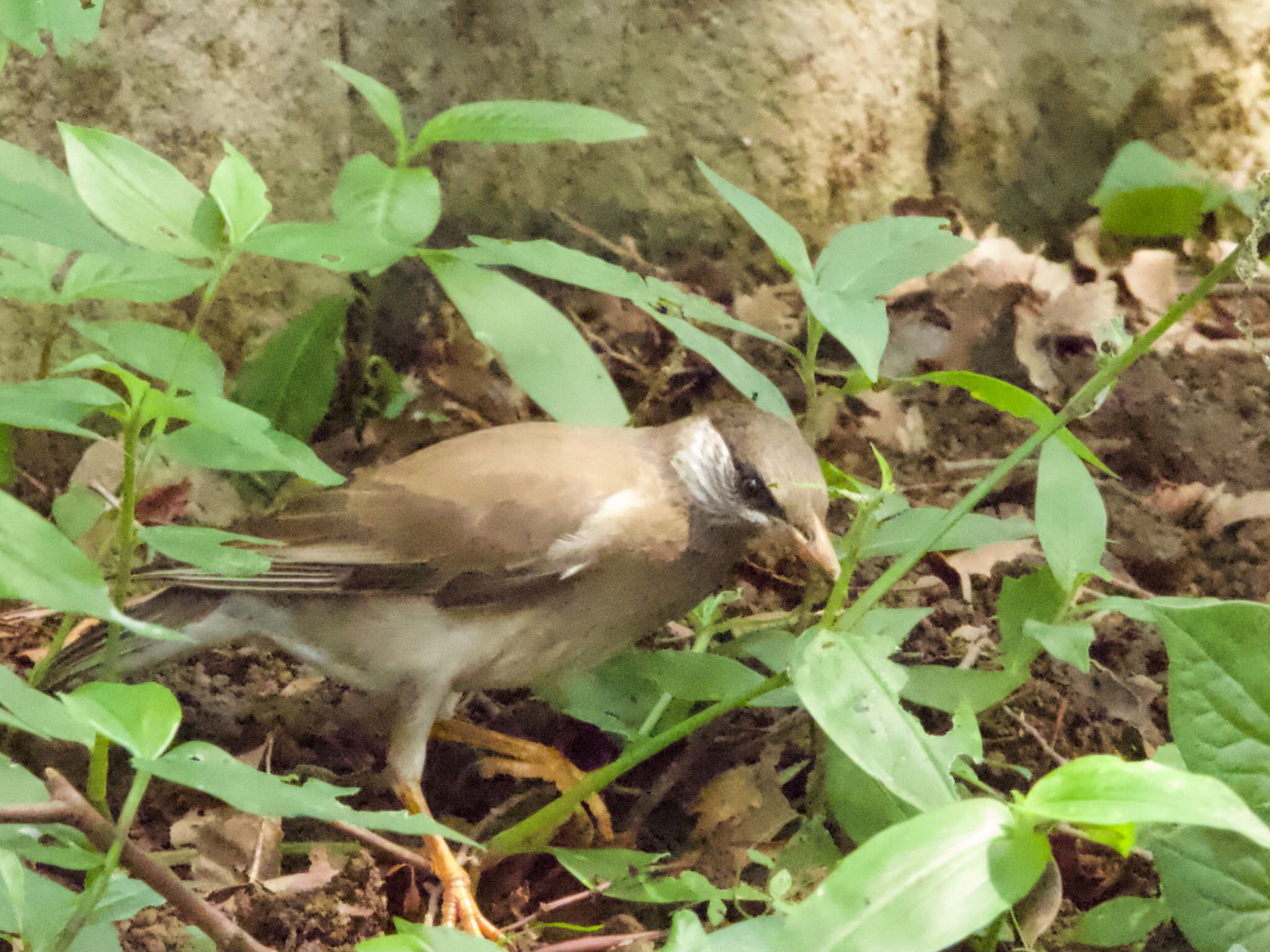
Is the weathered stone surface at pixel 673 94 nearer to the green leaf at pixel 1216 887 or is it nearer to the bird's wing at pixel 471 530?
the bird's wing at pixel 471 530

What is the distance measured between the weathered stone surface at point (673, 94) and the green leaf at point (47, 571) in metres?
2.22

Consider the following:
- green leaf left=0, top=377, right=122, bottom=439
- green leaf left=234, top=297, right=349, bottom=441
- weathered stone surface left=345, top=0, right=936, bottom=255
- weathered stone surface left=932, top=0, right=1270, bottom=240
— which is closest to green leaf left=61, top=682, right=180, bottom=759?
green leaf left=0, top=377, right=122, bottom=439

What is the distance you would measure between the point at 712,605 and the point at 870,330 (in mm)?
1024

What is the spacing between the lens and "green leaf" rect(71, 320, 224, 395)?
1510 mm

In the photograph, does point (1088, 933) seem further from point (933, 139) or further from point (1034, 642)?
point (933, 139)

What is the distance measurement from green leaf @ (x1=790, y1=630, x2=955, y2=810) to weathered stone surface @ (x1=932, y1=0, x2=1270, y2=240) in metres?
2.52

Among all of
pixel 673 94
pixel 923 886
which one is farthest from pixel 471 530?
pixel 673 94

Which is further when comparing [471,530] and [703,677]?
[471,530]

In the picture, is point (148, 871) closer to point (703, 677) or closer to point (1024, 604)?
point (703, 677)

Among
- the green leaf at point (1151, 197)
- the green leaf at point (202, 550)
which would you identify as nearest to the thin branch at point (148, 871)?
the green leaf at point (202, 550)

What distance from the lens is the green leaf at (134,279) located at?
1.38 m

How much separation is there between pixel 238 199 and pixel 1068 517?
4.57ft

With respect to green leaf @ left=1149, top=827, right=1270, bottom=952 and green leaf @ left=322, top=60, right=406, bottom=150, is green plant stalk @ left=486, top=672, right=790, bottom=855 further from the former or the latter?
green leaf @ left=322, top=60, right=406, bottom=150

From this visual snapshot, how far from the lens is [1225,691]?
5.01 ft
